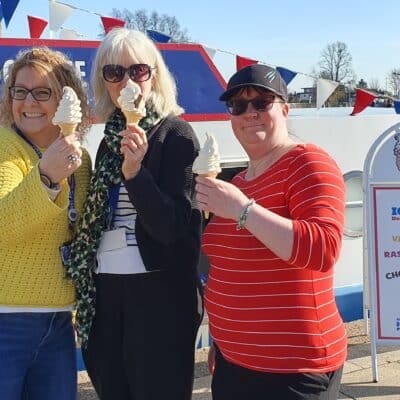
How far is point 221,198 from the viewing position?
5.85ft

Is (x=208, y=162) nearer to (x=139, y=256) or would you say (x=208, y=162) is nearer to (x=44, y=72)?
(x=139, y=256)

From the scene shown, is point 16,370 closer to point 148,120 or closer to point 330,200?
point 148,120

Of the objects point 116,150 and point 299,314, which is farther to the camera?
point 116,150

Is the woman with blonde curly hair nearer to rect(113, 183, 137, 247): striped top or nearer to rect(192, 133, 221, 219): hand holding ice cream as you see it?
rect(113, 183, 137, 247): striped top

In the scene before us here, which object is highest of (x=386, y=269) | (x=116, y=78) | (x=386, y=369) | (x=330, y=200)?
(x=116, y=78)

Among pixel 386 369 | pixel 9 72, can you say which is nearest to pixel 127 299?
pixel 9 72

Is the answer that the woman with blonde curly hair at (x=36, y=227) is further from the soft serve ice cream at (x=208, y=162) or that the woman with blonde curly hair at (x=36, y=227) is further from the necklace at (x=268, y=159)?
the necklace at (x=268, y=159)

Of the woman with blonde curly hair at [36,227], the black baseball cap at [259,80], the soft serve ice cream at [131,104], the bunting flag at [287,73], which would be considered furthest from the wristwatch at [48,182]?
the bunting flag at [287,73]

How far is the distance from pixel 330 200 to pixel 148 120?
809 mm

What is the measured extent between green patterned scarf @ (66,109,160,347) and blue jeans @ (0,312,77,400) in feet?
0.37

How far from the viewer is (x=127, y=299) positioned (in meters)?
2.27

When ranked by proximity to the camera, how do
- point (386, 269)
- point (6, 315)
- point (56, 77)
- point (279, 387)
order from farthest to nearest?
point (386, 269), point (56, 77), point (6, 315), point (279, 387)

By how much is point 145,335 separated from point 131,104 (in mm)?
878

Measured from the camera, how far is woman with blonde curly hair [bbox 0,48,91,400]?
2.04 meters
